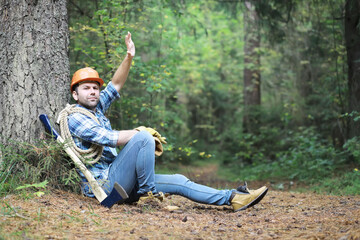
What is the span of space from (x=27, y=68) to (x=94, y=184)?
4.72 ft

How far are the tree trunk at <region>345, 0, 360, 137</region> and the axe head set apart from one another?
5.63 m

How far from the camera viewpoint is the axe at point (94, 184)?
11.1ft

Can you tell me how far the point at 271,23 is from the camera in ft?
30.4

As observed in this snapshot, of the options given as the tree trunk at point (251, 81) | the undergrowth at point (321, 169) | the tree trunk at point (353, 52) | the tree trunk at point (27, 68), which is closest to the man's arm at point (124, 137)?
the tree trunk at point (27, 68)

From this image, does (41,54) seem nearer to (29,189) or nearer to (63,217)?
(29,189)

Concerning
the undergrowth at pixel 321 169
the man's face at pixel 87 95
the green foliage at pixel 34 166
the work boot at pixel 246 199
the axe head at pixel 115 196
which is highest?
the man's face at pixel 87 95

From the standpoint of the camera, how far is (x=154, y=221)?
3.15 meters

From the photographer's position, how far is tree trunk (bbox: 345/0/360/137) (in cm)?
733

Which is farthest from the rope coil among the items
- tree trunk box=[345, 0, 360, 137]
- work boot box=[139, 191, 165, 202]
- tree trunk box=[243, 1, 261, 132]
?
tree trunk box=[243, 1, 261, 132]

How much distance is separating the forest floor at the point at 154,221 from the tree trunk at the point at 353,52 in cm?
406

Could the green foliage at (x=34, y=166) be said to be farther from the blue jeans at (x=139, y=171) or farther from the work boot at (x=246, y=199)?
the work boot at (x=246, y=199)

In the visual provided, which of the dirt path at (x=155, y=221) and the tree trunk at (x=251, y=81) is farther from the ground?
the tree trunk at (x=251, y=81)

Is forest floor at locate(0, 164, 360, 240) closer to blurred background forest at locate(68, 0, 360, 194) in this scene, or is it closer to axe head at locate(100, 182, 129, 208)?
axe head at locate(100, 182, 129, 208)

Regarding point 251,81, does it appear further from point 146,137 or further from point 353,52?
point 146,137
